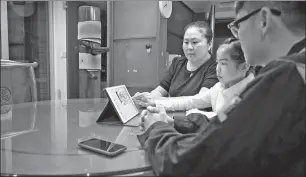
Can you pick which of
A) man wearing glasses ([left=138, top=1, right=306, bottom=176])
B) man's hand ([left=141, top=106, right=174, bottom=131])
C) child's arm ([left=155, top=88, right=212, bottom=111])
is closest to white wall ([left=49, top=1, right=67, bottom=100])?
child's arm ([left=155, top=88, right=212, bottom=111])

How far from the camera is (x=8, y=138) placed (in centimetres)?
85

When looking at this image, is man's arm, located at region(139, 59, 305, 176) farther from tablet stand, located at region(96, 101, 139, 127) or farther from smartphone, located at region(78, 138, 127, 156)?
tablet stand, located at region(96, 101, 139, 127)

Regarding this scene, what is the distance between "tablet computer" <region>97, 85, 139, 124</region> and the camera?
1.09 metres

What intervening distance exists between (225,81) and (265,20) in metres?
0.68

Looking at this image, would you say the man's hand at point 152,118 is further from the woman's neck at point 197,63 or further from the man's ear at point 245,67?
the woman's neck at point 197,63

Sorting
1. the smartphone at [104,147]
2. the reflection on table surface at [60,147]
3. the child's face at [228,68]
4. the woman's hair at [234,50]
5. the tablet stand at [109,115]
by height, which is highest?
the woman's hair at [234,50]

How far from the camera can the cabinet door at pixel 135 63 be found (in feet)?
10.5

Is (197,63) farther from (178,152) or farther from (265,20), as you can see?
(178,152)

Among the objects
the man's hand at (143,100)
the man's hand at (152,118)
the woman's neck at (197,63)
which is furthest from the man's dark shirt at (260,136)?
the woman's neck at (197,63)

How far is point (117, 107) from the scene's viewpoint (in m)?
1.10

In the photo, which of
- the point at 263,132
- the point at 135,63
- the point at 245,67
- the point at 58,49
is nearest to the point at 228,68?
the point at 245,67

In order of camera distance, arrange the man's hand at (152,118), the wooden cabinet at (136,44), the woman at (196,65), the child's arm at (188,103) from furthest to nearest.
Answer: the wooden cabinet at (136,44) → the woman at (196,65) → the child's arm at (188,103) → the man's hand at (152,118)

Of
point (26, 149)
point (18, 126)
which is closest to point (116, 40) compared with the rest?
point (18, 126)

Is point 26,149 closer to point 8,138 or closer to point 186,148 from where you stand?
point 8,138
